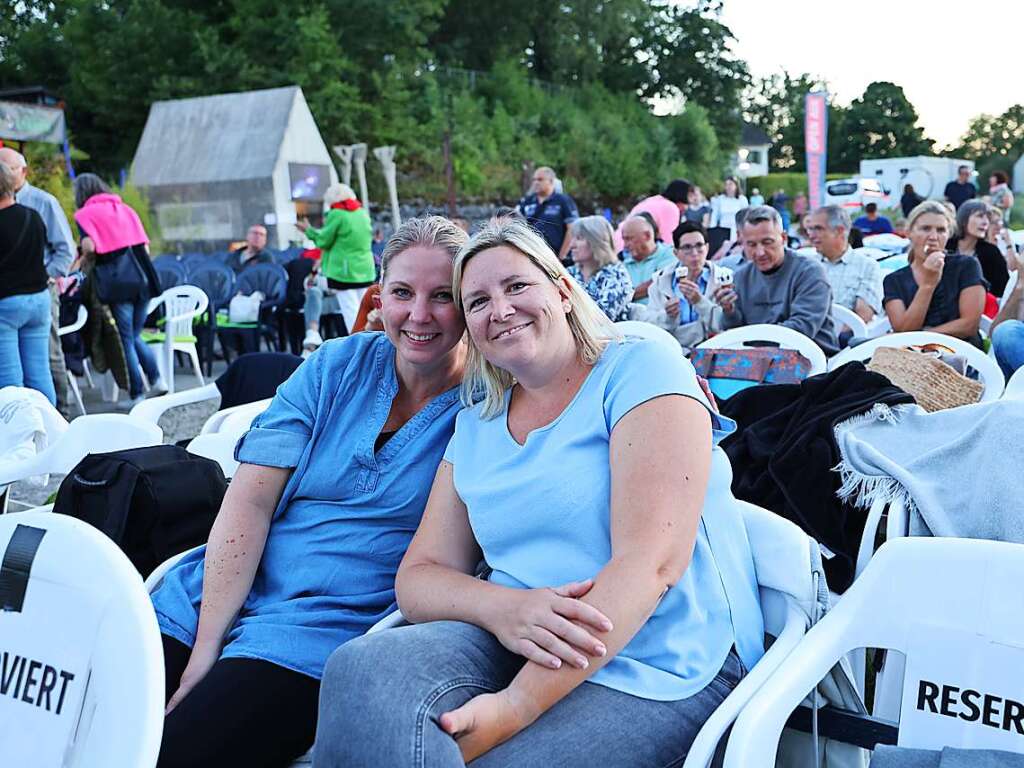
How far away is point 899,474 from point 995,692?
2.73ft

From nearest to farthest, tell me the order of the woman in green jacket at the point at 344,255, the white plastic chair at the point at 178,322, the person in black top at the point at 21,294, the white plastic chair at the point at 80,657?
the white plastic chair at the point at 80,657 → the person in black top at the point at 21,294 → the white plastic chair at the point at 178,322 → the woman in green jacket at the point at 344,255

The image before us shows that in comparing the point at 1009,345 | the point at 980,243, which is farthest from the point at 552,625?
the point at 980,243

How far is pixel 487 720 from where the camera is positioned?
58.1 inches

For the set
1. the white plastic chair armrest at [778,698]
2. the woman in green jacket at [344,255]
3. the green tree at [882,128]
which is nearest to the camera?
the white plastic chair armrest at [778,698]

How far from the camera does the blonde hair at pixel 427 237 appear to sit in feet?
6.70

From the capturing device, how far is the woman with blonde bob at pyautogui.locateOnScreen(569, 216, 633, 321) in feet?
17.4

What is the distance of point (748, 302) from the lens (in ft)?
16.0

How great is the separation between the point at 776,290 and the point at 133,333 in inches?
199

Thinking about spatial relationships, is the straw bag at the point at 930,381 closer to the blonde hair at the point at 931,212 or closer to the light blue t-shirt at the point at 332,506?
the light blue t-shirt at the point at 332,506

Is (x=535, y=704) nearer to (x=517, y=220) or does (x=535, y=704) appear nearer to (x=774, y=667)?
(x=774, y=667)

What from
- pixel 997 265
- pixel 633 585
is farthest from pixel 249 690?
pixel 997 265

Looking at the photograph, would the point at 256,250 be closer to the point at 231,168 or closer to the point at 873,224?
the point at 873,224

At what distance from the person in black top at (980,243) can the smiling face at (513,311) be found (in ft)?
17.4

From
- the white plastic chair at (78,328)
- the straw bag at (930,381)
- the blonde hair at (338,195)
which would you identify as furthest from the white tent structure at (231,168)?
the straw bag at (930,381)
